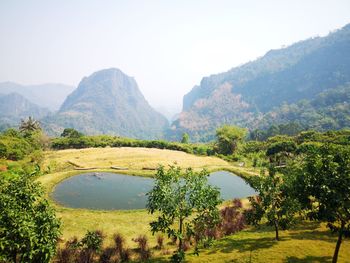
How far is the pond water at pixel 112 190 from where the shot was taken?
41.7m

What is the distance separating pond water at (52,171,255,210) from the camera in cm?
4166

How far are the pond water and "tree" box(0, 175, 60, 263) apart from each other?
2479cm

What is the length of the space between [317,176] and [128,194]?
3344 centimetres

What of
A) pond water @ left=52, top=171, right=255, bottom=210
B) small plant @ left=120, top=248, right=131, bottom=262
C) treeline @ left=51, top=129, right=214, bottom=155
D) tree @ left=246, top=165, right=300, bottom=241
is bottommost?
small plant @ left=120, top=248, right=131, bottom=262

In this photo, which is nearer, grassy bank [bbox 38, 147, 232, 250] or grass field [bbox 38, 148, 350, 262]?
grass field [bbox 38, 148, 350, 262]

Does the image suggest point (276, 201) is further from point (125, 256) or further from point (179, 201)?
point (125, 256)

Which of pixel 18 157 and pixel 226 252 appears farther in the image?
pixel 18 157

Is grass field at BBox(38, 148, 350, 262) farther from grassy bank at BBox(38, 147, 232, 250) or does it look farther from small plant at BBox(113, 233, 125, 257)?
small plant at BBox(113, 233, 125, 257)

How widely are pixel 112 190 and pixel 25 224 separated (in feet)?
117

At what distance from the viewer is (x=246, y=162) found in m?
87.9

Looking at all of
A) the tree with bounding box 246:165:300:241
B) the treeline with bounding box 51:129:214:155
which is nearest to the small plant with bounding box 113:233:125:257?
the tree with bounding box 246:165:300:241

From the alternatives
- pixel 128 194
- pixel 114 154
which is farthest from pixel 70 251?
pixel 114 154

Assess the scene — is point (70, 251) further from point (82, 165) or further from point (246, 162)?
point (246, 162)

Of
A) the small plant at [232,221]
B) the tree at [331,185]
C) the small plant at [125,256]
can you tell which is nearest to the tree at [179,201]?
the small plant at [125,256]
